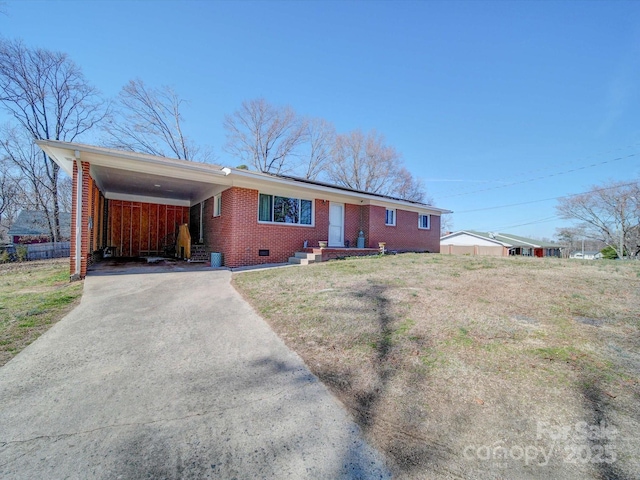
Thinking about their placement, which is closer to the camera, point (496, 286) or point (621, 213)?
point (496, 286)

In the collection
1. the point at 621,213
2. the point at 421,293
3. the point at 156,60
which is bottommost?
the point at 421,293

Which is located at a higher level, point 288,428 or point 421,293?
point 421,293

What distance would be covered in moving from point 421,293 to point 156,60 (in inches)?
704

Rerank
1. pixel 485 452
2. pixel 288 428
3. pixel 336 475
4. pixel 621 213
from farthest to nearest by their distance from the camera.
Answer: pixel 621 213, pixel 288 428, pixel 485 452, pixel 336 475

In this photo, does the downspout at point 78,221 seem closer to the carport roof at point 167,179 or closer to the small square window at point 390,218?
the carport roof at point 167,179

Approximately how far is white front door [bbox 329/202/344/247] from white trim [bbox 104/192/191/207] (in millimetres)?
8287

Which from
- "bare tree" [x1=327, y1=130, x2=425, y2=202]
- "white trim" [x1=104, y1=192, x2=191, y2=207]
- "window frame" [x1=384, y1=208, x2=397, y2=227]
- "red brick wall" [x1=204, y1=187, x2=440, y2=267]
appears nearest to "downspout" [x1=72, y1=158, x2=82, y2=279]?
"red brick wall" [x1=204, y1=187, x2=440, y2=267]

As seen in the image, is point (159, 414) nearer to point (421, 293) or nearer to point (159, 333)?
point (159, 333)

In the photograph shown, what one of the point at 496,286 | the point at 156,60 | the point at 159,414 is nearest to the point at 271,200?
the point at 496,286

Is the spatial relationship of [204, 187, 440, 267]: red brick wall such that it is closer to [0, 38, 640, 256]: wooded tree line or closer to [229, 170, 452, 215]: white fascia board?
[229, 170, 452, 215]: white fascia board

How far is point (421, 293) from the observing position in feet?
17.5

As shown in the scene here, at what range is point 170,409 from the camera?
231 cm

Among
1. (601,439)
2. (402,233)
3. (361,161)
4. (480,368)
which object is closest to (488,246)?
(361,161)

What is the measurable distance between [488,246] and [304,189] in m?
32.9
